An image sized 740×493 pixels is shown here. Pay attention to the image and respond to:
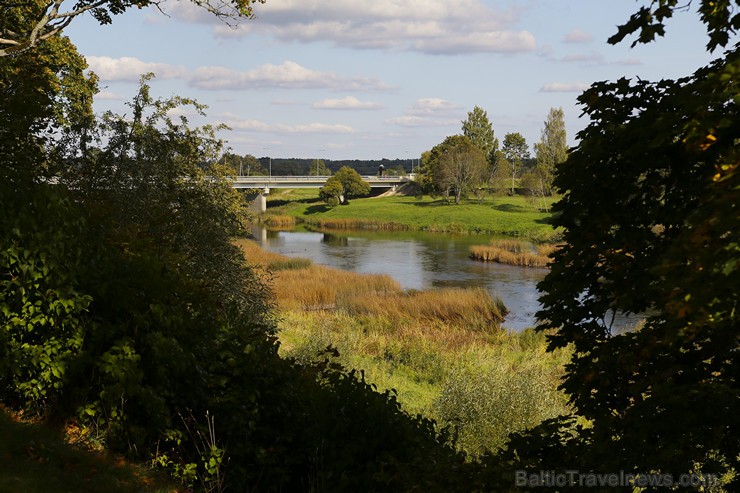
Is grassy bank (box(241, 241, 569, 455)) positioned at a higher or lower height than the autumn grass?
lower

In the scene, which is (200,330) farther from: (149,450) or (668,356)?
(668,356)

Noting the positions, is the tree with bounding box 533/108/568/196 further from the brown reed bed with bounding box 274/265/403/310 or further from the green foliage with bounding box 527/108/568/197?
the brown reed bed with bounding box 274/265/403/310

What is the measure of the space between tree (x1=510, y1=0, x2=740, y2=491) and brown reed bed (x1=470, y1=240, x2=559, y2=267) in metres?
42.1

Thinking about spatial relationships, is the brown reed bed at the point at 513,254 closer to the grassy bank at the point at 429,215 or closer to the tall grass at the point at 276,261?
the grassy bank at the point at 429,215

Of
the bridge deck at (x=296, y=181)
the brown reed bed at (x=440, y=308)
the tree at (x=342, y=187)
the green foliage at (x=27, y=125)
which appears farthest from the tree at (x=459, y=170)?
the green foliage at (x=27, y=125)

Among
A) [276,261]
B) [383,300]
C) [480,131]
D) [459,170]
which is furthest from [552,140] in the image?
[383,300]

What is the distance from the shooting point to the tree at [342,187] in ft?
357

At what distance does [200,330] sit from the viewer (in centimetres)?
971

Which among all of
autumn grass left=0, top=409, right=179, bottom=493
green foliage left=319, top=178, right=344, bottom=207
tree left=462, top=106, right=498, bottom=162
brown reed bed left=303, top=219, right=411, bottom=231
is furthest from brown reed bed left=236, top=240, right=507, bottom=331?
tree left=462, top=106, right=498, bottom=162

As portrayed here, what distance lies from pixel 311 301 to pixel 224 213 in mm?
14647

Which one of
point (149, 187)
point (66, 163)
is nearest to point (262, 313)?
point (149, 187)

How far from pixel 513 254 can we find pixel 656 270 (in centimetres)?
4988

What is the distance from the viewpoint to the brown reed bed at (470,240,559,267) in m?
51.7

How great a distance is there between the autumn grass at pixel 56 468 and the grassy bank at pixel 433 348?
477cm
